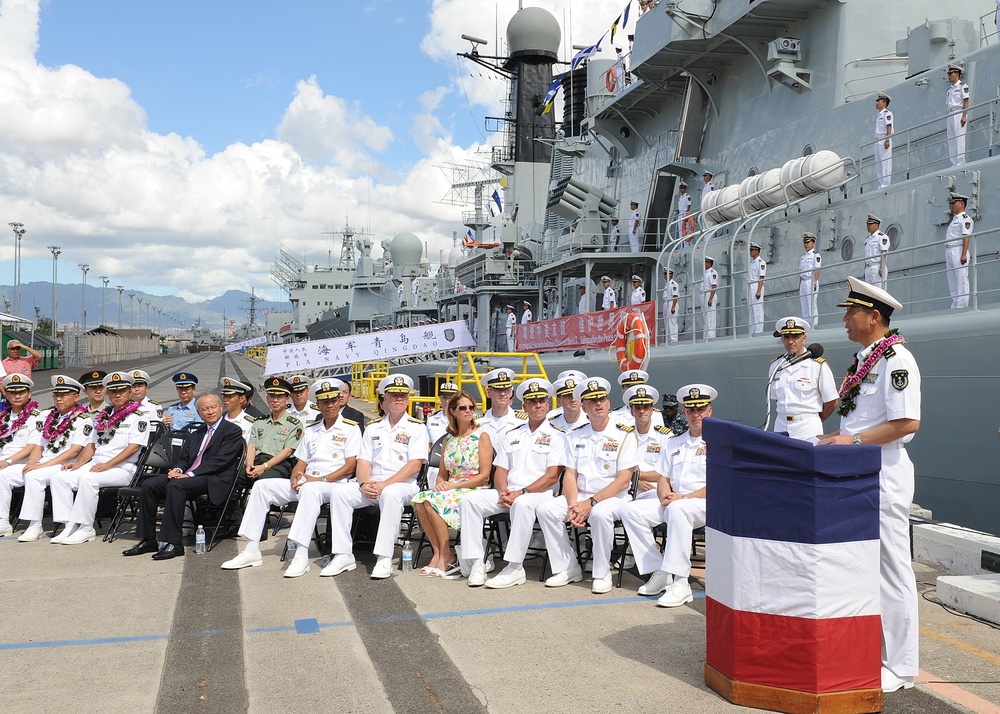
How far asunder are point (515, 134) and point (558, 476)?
30.2m

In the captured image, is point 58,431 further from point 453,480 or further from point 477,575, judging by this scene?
point 477,575

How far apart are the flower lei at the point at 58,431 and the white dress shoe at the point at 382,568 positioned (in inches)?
129

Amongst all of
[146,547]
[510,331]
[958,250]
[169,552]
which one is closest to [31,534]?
[146,547]

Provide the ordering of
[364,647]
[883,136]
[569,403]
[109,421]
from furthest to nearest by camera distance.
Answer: [883,136] < [109,421] < [569,403] < [364,647]

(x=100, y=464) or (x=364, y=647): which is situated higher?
(x=100, y=464)

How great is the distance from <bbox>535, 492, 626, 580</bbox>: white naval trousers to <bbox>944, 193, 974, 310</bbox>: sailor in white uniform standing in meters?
4.41

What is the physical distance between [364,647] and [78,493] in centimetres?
369

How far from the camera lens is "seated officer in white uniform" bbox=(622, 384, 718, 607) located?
5.09 metres

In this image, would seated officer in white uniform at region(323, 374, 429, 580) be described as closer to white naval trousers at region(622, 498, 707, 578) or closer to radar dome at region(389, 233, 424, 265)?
white naval trousers at region(622, 498, 707, 578)

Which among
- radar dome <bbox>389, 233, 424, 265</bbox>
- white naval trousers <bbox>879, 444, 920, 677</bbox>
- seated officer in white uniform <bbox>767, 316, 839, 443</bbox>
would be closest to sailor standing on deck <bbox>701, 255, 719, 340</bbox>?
seated officer in white uniform <bbox>767, 316, 839, 443</bbox>

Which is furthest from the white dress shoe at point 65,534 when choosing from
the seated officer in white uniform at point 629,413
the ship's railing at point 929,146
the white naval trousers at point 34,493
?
the ship's railing at point 929,146

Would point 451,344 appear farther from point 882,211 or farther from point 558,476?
point 558,476

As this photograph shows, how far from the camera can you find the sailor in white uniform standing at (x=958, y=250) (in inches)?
314

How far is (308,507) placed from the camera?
5.95 meters
